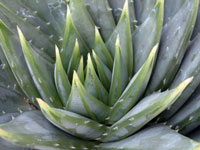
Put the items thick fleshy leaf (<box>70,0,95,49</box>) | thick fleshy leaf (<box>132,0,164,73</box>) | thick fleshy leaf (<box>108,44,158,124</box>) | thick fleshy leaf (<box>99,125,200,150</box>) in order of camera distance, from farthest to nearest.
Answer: thick fleshy leaf (<box>70,0,95,49</box>), thick fleshy leaf (<box>132,0,164,73</box>), thick fleshy leaf (<box>108,44,158,124</box>), thick fleshy leaf (<box>99,125,200,150</box>)

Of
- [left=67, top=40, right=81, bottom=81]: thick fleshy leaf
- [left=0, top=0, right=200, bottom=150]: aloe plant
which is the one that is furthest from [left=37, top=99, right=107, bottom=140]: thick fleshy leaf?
[left=67, top=40, right=81, bottom=81]: thick fleshy leaf

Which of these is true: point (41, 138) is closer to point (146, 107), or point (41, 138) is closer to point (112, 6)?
point (146, 107)

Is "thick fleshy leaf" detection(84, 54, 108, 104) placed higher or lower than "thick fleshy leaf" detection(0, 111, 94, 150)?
higher

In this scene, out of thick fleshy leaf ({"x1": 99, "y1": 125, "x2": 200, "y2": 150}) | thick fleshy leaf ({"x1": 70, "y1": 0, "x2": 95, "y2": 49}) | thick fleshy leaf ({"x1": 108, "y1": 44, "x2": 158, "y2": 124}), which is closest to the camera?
thick fleshy leaf ({"x1": 99, "y1": 125, "x2": 200, "y2": 150})

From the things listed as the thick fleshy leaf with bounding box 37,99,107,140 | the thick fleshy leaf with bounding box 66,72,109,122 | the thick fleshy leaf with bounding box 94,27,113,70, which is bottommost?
the thick fleshy leaf with bounding box 37,99,107,140

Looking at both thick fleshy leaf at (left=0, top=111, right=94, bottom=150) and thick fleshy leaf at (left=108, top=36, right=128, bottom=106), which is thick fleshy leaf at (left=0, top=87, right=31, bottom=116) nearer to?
thick fleshy leaf at (left=0, top=111, right=94, bottom=150)

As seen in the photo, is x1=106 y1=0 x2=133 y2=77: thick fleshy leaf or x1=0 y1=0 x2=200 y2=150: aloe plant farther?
x1=106 y1=0 x2=133 y2=77: thick fleshy leaf

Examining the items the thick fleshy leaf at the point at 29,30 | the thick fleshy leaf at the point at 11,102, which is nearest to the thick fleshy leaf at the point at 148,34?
the thick fleshy leaf at the point at 29,30

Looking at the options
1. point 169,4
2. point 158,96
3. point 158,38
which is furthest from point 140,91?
point 169,4

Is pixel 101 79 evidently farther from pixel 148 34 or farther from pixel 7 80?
pixel 7 80
